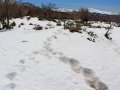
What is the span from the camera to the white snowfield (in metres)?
6.49

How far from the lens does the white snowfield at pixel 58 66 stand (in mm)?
6492

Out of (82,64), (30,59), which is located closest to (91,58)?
(82,64)

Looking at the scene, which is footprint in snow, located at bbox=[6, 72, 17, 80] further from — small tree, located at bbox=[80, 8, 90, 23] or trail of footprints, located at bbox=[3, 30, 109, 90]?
small tree, located at bbox=[80, 8, 90, 23]

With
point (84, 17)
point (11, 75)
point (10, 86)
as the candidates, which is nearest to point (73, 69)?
point (11, 75)

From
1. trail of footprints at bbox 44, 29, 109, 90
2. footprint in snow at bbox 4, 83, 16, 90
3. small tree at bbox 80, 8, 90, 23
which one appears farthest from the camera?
small tree at bbox 80, 8, 90, 23

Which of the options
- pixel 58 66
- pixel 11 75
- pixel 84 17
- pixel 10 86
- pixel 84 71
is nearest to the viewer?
pixel 10 86

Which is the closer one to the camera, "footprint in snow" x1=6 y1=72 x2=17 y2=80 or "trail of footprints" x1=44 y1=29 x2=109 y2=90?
"footprint in snow" x1=6 y1=72 x2=17 y2=80

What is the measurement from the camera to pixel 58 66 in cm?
812

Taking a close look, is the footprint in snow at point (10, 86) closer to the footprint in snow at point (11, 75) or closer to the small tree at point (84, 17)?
the footprint in snow at point (11, 75)

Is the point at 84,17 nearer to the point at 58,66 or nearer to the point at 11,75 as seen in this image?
the point at 58,66

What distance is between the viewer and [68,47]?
11.2m

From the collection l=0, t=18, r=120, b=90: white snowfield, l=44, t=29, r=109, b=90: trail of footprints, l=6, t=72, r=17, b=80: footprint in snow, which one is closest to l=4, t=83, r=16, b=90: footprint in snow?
l=0, t=18, r=120, b=90: white snowfield

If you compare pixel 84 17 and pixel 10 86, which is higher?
pixel 10 86

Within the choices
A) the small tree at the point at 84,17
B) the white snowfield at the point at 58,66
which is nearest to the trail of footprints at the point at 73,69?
the white snowfield at the point at 58,66
